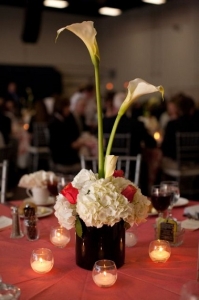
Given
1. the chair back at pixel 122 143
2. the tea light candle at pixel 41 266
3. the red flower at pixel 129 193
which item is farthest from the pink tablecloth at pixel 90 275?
the chair back at pixel 122 143

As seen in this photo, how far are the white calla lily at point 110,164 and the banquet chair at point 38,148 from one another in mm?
5146

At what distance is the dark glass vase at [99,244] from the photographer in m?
1.48

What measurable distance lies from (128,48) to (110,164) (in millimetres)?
10108

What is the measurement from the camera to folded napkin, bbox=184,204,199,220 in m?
2.10

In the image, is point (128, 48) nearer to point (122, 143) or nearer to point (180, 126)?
point (180, 126)

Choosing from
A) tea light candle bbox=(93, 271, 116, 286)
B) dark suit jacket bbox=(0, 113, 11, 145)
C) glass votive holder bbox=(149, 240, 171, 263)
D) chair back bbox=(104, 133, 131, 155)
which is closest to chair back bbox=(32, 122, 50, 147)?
dark suit jacket bbox=(0, 113, 11, 145)

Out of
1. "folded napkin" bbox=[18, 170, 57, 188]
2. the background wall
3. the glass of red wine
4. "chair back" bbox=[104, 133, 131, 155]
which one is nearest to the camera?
the glass of red wine

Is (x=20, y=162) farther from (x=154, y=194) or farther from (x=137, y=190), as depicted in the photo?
(x=137, y=190)

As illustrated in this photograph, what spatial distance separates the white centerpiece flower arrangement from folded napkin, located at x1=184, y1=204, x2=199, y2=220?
0.67 m

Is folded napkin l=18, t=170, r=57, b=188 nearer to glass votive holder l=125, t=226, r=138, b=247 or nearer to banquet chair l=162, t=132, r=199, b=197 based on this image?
glass votive holder l=125, t=226, r=138, b=247

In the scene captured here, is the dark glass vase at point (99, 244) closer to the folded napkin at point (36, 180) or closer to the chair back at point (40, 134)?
the folded napkin at point (36, 180)

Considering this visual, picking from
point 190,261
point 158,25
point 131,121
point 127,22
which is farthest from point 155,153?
point 127,22

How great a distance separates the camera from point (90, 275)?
1.45 metres

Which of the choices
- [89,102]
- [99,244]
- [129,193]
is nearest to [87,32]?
[129,193]
